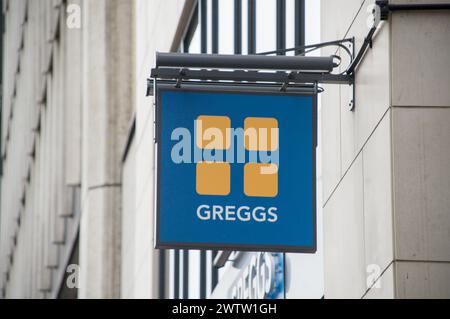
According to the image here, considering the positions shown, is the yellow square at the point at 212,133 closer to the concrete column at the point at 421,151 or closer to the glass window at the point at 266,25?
the concrete column at the point at 421,151

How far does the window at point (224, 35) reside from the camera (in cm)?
1404

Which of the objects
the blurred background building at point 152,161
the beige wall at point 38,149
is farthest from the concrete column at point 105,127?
the beige wall at point 38,149

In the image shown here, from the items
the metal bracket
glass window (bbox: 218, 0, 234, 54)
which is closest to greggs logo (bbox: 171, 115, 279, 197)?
the metal bracket

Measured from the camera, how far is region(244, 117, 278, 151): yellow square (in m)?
10.2

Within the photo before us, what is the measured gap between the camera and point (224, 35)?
18.3m

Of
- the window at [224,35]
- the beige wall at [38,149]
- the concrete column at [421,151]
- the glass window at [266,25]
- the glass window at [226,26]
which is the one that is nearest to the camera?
the concrete column at [421,151]

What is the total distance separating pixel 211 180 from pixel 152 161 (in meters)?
13.1

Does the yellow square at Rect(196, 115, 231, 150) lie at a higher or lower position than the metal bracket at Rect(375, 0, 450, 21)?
lower

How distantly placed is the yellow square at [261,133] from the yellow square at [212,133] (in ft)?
0.49

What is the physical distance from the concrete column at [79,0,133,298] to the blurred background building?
1.3 inches

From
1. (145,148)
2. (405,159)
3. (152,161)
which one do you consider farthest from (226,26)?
(405,159)

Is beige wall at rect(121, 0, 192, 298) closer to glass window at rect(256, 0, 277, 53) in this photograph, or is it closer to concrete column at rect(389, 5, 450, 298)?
glass window at rect(256, 0, 277, 53)

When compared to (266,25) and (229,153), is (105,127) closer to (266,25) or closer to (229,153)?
(266,25)

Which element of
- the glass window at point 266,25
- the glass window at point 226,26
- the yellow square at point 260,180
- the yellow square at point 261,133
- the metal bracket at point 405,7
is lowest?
the yellow square at point 260,180
